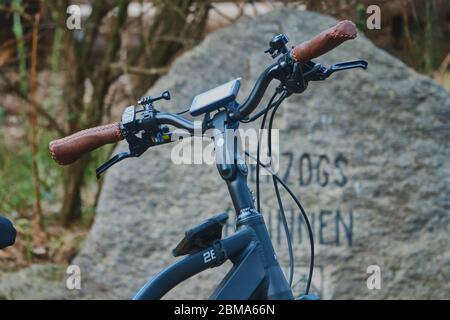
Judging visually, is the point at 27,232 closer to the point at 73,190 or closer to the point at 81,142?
the point at 73,190

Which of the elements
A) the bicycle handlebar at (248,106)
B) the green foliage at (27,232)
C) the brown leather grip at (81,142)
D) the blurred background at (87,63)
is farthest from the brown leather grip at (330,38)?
the green foliage at (27,232)

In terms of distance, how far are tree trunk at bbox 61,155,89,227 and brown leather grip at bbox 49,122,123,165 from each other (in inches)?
146

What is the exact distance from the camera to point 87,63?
6047mm

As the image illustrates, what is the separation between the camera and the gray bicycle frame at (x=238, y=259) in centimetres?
199

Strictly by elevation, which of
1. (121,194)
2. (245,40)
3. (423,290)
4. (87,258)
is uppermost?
(245,40)

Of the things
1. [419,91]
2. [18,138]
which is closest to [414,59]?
[419,91]

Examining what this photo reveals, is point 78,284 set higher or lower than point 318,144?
lower

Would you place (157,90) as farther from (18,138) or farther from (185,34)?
(18,138)

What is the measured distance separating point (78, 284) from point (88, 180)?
1597 mm

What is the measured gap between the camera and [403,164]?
4438 mm

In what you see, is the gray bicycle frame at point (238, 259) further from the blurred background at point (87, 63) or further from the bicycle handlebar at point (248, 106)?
the blurred background at point (87, 63)

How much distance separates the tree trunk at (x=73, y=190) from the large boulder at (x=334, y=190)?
138cm

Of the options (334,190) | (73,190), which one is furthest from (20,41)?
(334,190)

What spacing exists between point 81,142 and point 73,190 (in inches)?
151
